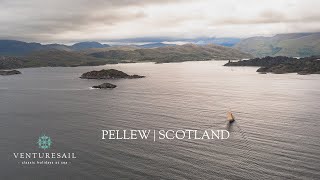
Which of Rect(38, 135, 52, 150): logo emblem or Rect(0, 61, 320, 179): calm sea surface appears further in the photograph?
Rect(38, 135, 52, 150): logo emblem

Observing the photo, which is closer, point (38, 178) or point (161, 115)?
point (38, 178)

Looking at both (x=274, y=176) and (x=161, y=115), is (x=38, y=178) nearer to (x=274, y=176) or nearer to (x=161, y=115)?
(x=274, y=176)

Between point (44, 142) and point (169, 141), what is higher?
point (169, 141)

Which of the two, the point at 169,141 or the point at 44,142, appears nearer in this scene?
the point at 169,141

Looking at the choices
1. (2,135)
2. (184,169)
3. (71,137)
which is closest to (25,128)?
(2,135)

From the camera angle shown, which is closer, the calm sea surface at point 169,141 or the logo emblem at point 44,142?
the calm sea surface at point 169,141

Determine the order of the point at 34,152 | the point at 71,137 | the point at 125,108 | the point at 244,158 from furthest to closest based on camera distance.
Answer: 1. the point at 125,108
2. the point at 71,137
3. the point at 34,152
4. the point at 244,158

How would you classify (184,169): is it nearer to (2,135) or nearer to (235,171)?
(235,171)

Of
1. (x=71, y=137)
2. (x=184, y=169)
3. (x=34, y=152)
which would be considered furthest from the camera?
(x=71, y=137)
